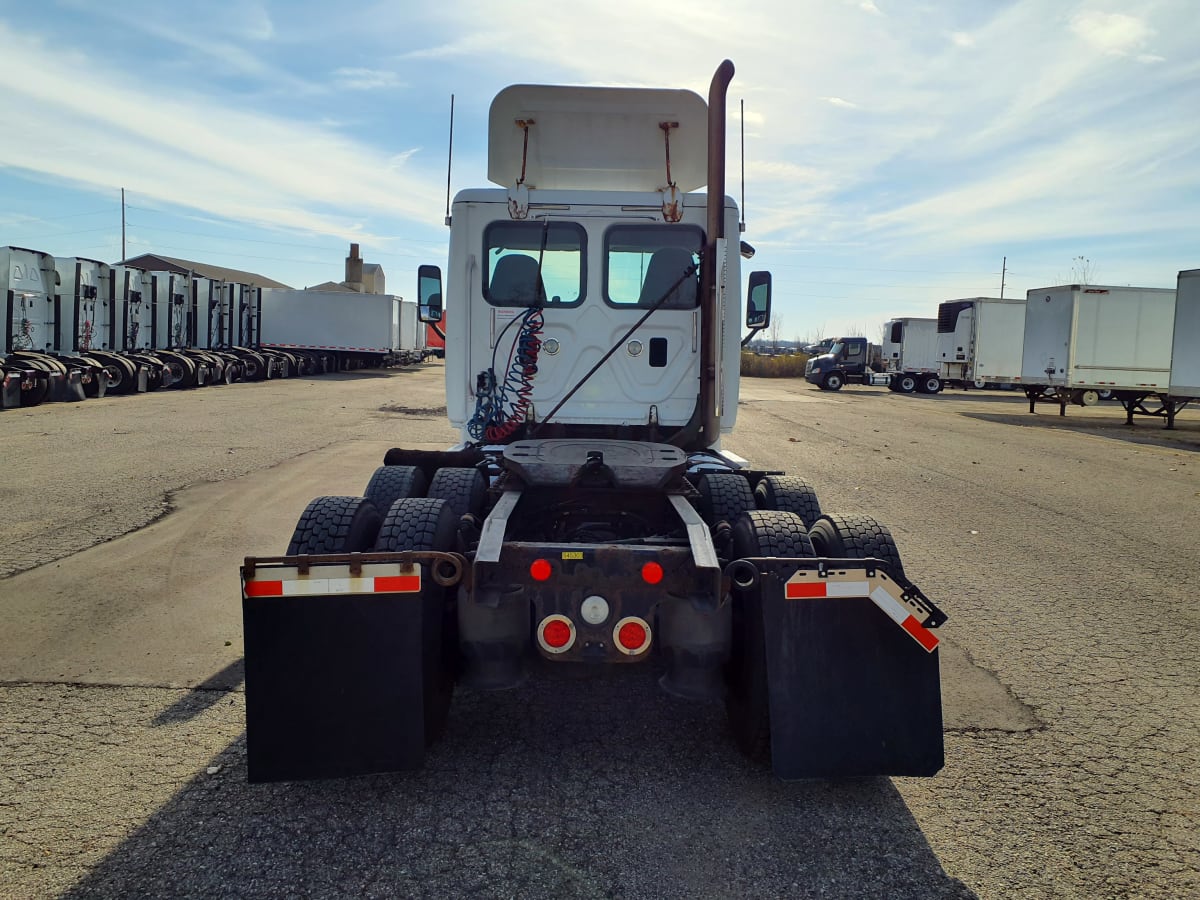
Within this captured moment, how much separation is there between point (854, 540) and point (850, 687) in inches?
27.5

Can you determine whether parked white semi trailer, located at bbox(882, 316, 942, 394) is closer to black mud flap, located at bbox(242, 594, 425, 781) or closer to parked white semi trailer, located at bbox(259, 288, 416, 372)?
parked white semi trailer, located at bbox(259, 288, 416, 372)

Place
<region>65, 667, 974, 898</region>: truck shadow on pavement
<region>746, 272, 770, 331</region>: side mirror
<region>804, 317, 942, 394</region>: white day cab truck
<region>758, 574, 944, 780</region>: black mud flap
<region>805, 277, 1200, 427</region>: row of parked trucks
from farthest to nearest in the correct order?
1. <region>804, 317, 942, 394</region>: white day cab truck
2. <region>805, 277, 1200, 427</region>: row of parked trucks
3. <region>746, 272, 770, 331</region>: side mirror
4. <region>758, 574, 944, 780</region>: black mud flap
5. <region>65, 667, 974, 898</region>: truck shadow on pavement

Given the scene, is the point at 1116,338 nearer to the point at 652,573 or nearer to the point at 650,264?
the point at 650,264

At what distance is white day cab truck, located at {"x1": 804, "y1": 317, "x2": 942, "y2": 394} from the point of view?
38.7 meters

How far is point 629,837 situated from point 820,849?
677 mm

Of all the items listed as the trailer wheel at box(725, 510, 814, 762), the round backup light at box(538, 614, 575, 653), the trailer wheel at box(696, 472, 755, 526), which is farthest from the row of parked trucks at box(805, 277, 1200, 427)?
the round backup light at box(538, 614, 575, 653)

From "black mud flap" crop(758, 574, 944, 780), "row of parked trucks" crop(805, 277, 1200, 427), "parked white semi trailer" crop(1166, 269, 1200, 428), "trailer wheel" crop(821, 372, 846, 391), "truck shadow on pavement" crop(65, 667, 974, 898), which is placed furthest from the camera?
"trailer wheel" crop(821, 372, 846, 391)

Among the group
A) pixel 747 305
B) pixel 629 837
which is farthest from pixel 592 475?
pixel 747 305

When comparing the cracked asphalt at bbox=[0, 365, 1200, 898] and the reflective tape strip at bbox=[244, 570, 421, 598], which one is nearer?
the cracked asphalt at bbox=[0, 365, 1200, 898]

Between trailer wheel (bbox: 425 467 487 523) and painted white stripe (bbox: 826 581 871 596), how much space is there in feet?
6.11

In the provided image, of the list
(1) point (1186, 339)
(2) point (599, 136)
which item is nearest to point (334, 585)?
(2) point (599, 136)

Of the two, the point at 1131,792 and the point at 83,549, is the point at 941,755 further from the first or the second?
the point at 83,549

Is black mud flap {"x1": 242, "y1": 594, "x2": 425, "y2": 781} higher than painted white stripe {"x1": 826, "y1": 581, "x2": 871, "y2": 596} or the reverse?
the reverse

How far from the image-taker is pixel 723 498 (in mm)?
4652
